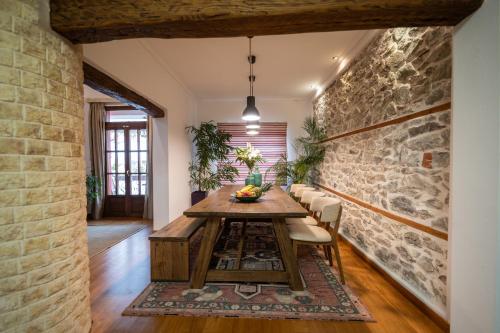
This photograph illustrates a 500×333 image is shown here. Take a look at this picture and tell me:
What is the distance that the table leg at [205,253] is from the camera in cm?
225

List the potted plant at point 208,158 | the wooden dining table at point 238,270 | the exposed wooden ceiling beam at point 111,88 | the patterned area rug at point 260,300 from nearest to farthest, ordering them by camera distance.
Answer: the patterned area rug at point 260,300 → the wooden dining table at point 238,270 → the exposed wooden ceiling beam at point 111,88 → the potted plant at point 208,158

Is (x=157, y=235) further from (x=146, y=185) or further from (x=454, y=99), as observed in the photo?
(x=146, y=185)

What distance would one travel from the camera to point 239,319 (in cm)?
182

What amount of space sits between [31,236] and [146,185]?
4.17 m

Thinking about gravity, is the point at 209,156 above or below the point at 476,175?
above

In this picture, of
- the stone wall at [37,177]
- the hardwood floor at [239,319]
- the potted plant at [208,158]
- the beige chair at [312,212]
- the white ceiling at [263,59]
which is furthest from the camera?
the potted plant at [208,158]

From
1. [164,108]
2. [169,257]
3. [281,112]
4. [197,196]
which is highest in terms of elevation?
[281,112]

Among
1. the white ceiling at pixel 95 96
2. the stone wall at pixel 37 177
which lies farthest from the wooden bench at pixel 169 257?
the white ceiling at pixel 95 96

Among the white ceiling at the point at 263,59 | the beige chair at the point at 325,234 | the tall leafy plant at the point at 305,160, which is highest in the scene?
the white ceiling at the point at 263,59

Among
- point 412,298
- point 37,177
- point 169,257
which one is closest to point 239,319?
point 169,257

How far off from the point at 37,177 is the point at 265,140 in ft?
16.4

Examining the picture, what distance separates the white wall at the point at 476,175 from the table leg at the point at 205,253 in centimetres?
184

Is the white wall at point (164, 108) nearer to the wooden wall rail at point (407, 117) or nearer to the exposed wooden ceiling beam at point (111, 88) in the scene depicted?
the exposed wooden ceiling beam at point (111, 88)

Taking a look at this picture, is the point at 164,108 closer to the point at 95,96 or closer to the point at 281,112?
the point at 95,96
